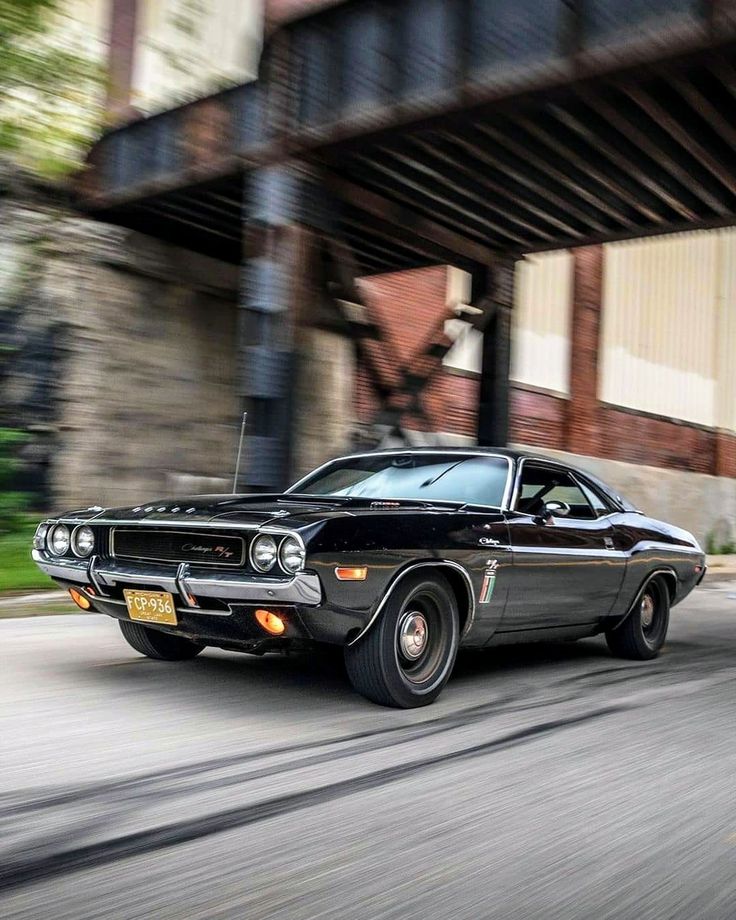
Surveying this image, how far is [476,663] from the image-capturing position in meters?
6.68

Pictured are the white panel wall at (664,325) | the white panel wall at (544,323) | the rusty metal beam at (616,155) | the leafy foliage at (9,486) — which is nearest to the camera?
the rusty metal beam at (616,155)

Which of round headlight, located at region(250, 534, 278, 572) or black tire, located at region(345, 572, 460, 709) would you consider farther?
black tire, located at region(345, 572, 460, 709)

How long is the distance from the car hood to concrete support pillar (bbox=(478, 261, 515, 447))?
969 cm

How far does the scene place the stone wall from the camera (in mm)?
13156

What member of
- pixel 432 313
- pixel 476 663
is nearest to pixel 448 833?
pixel 476 663

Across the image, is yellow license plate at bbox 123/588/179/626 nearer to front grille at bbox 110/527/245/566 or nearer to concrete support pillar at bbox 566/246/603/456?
front grille at bbox 110/527/245/566

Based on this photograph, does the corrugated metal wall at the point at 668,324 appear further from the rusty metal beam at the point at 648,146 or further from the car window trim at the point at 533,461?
the car window trim at the point at 533,461

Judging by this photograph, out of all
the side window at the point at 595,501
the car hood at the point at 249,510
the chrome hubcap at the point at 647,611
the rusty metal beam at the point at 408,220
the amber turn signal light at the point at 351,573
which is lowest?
the chrome hubcap at the point at 647,611

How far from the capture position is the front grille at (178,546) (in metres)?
4.82

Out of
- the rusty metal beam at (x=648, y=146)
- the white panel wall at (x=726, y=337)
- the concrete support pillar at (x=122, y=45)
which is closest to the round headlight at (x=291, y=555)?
the rusty metal beam at (x=648, y=146)

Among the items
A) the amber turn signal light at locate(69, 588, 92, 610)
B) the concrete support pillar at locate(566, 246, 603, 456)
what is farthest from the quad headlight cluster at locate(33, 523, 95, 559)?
the concrete support pillar at locate(566, 246, 603, 456)

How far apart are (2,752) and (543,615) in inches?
124

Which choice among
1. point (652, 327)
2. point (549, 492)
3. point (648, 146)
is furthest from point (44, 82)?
point (652, 327)

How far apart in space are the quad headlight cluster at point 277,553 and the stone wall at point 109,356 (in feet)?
29.4
